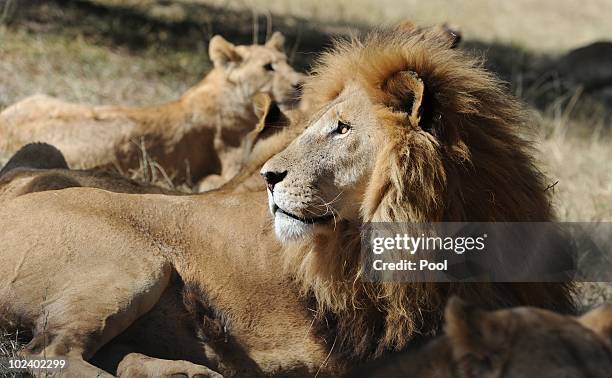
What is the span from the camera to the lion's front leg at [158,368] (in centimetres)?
400

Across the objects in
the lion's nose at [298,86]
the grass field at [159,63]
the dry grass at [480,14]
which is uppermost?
the lion's nose at [298,86]

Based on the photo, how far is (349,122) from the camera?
13.9 feet

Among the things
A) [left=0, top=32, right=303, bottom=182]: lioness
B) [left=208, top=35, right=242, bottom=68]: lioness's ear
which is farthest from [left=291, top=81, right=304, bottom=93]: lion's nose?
[left=208, top=35, right=242, bottom=68]: lioness's ear

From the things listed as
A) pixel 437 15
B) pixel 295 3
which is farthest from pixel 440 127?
pixel 437 15

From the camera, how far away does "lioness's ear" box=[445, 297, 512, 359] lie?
9.95 feet

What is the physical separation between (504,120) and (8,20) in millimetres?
6251

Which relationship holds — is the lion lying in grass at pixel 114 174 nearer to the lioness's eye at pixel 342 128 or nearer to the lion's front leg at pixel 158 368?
the lioness's eye at pixel 342 128

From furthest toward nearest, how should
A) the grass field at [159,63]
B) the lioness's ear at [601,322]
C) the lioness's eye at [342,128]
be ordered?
the grass field at [159,63], the lioness's eye at [342,128], the lioness's ear at [601,322]

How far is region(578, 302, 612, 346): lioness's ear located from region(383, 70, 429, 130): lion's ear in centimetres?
109

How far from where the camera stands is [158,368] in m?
4.03

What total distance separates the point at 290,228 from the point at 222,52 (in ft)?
14.2

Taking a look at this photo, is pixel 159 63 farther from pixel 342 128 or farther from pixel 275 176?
pixel 275 176

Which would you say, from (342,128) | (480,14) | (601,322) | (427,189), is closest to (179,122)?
(342,128)

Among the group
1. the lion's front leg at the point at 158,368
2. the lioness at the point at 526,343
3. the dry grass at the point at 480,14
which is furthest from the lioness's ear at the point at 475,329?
the dry grass at the point at 480,14
